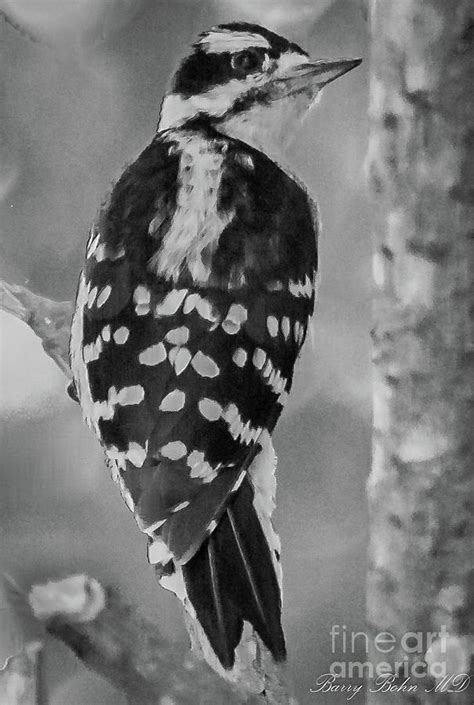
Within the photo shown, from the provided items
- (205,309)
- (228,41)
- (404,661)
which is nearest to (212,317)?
(205,309)

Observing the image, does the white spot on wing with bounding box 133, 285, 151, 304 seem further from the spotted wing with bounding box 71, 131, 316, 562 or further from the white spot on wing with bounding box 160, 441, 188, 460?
the white spot on wing with bounding box 160, 441, 188, 460

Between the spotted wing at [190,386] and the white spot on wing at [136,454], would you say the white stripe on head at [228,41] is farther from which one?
the white spot on wing at [136,454]

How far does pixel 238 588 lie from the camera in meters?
0.86

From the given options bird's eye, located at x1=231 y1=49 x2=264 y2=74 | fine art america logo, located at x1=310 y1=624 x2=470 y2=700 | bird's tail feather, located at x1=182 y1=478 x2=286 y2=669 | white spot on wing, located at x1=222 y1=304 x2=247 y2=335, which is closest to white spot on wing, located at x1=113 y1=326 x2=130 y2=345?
white spot on wing, located at x1=222 y1=304 x2=247 y2=335

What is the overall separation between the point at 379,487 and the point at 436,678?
0.25m

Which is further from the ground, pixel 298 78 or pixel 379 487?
pixel 298 78

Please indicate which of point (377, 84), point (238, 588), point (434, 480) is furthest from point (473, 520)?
point (377, 84)

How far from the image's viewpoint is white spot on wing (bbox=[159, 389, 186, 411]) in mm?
854

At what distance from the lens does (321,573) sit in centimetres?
89

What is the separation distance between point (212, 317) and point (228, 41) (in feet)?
1.06

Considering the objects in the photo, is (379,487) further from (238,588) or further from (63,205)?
(63,205)

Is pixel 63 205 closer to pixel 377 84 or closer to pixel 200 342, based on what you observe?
pixel 200 342

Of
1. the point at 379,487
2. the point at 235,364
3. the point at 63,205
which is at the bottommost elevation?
the point at 379,487

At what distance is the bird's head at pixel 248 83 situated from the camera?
2.81ft
